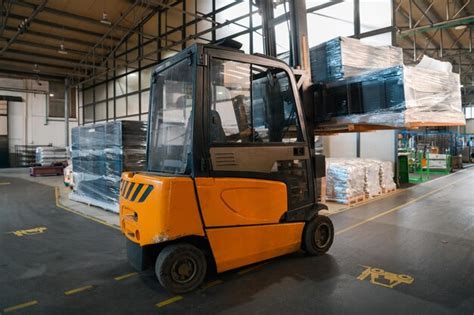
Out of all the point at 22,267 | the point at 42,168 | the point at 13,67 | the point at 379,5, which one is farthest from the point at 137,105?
the point at 22,267

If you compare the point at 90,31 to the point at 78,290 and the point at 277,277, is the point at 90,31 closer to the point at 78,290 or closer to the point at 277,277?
the point at 78,290

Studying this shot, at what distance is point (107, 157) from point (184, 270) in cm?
502

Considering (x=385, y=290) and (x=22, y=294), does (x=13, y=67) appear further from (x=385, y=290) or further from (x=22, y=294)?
(x=385, y=290)

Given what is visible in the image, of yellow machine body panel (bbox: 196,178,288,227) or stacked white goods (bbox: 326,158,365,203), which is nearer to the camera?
yellow machine body panel (bbox: 196,178,288,227)

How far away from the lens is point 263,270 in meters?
3.53

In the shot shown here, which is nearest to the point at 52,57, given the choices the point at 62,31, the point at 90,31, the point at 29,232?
the point at 62,31

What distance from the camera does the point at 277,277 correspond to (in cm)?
335

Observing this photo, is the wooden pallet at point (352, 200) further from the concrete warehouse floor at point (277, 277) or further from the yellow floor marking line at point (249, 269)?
the yellow floor marking line at point (249, 269)

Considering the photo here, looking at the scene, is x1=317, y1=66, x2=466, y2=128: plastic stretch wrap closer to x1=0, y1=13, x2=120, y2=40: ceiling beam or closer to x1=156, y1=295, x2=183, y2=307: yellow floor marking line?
x1=156, y1=295, x2=183, y2=307: yellow floor marking line

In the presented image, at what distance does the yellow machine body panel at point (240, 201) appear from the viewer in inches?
116

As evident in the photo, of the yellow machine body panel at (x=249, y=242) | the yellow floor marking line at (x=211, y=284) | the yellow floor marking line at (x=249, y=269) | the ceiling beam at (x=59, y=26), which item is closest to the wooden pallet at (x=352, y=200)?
the yellow machine body panel at (x=249, y=242)

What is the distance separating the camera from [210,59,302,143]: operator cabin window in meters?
3.13

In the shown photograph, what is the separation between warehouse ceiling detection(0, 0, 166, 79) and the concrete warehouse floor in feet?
35.3

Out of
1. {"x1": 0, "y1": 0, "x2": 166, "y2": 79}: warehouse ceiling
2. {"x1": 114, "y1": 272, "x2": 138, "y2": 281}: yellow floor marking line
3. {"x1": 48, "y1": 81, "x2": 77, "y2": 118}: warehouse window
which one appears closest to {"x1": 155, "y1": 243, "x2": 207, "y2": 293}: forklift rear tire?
{"x1": 114, "y1": 272, "x2": 138, "y2": 281}: yellow floor marking line
